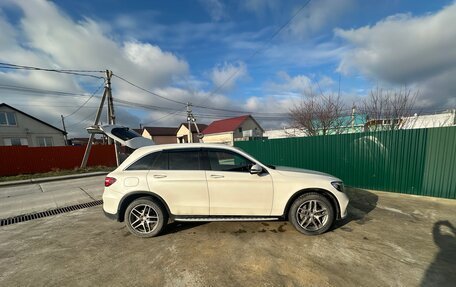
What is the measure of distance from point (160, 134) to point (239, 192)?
1810 inches

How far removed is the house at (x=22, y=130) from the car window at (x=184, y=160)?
29.1 meters

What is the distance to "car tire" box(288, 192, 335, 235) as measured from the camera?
3.43 meters

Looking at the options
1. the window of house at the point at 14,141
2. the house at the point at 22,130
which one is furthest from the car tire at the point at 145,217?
the window of house at the point at 14,141

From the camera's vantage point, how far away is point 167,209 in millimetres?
3500

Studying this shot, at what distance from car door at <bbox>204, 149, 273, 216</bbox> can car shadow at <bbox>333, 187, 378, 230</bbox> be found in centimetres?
155

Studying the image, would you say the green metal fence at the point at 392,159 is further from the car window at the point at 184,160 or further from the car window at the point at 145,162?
the car window at the point at 145,162

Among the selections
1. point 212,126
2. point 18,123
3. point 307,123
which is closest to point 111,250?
point 307,123

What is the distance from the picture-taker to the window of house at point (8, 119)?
70.4 feet

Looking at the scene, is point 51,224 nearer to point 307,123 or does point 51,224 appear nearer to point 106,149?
point 106,149

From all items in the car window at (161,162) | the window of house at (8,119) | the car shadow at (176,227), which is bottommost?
the car shadow at (176,227)

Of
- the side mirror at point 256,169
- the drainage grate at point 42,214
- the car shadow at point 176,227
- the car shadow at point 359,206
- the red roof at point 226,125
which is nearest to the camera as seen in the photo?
the side mirror at point 256,169

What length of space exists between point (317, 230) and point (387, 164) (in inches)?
156

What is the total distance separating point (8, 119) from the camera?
21.8 m

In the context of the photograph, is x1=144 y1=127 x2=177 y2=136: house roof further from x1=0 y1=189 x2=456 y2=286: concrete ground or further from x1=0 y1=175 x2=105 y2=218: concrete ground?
x1=0 y1=189 x2=456 y2=286: concrete ground
